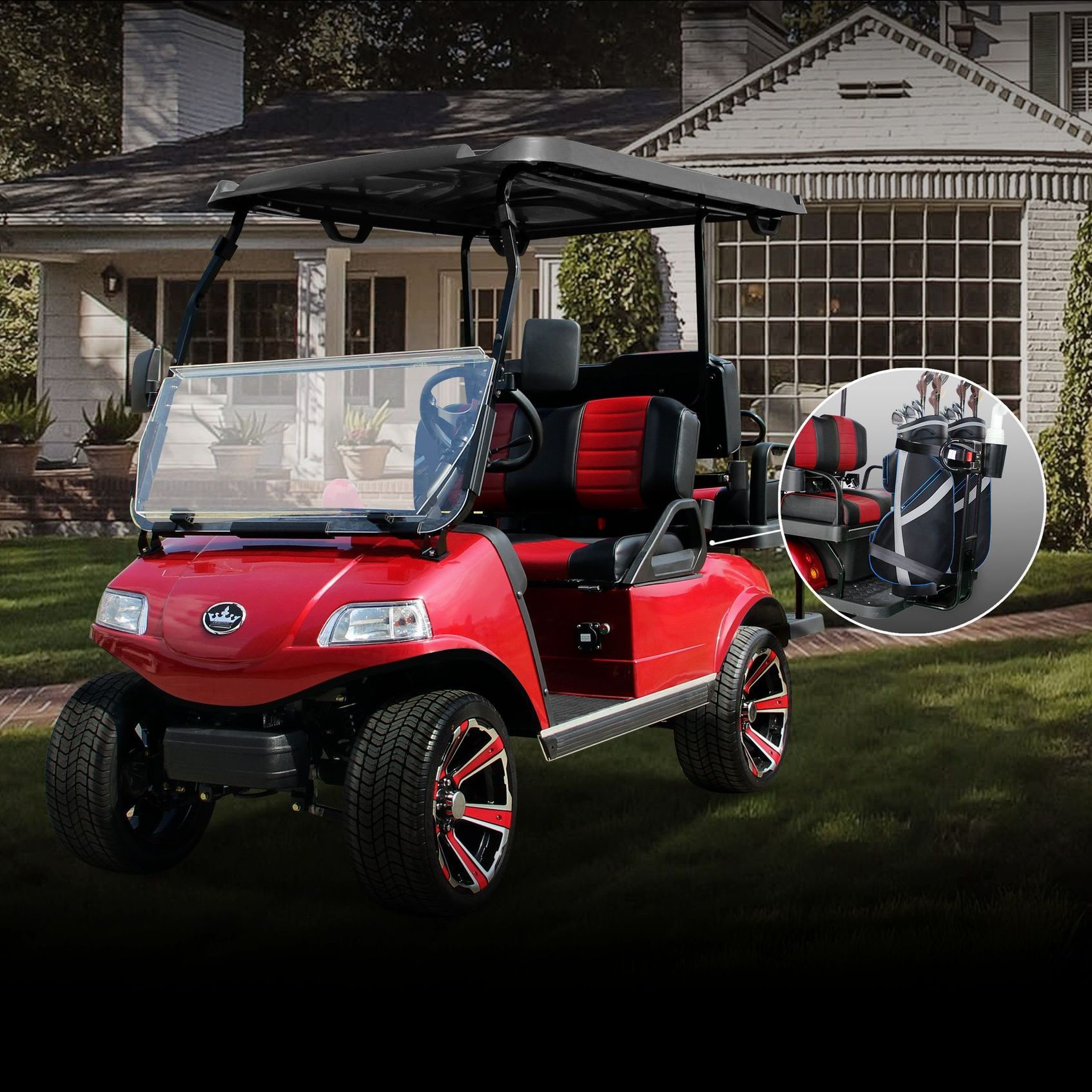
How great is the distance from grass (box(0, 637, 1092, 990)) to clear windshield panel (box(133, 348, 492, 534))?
1.12 metres

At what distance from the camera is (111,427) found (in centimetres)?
1670

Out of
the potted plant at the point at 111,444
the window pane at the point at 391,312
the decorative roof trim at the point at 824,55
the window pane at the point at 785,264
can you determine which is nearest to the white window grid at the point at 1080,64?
the decorative roof trim at the point at 824,55

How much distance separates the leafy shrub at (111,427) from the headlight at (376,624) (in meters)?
12.7

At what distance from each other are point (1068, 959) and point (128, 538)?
39.9ft

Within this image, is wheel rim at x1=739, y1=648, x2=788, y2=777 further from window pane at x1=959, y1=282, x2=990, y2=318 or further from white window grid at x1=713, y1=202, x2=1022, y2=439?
window pane at x1=959, y1=282, x2=990, y2=318

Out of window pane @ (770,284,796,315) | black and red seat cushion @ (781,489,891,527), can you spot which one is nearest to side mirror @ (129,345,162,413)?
black and red seat cushion @ (781,489,891,527)

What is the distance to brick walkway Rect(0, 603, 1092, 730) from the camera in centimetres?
793

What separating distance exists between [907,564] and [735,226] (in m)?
9.48

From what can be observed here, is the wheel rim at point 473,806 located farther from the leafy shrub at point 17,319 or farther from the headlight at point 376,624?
the leafy shrub at point 17,319

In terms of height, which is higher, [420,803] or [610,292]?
[610,292]

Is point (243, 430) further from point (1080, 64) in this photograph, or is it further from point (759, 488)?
point (1080, 64)

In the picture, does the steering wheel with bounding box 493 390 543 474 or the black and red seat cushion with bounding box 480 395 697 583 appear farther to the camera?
the black and red seat cushion with bounding box 480 395 697 583

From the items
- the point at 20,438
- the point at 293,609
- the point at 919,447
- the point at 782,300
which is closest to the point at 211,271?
the point at 293,609

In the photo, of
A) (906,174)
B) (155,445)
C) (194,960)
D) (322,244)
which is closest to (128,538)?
(322,244)
